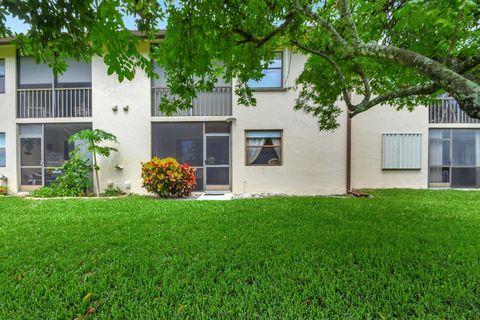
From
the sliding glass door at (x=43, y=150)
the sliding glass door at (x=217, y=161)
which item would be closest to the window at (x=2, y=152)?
the sliding glass door at (x=43, y=150)

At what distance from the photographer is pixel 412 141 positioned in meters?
9.66

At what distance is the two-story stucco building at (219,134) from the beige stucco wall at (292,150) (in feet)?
0.12

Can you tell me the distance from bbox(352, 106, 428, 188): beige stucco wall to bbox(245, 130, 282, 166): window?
10.5ft

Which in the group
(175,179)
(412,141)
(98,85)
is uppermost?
(98,85)

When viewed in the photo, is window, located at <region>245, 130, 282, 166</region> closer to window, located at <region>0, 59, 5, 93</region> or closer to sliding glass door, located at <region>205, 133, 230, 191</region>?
sliding glass door, located at <region>205, 133, 230, 191</region>

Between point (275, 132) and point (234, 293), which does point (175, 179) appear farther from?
point (234, 293)

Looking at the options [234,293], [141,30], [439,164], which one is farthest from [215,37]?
[439,164]

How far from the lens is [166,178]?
327 inches

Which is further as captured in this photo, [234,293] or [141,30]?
[141,30]

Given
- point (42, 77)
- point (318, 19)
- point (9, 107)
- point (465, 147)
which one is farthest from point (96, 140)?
point (465, 147)

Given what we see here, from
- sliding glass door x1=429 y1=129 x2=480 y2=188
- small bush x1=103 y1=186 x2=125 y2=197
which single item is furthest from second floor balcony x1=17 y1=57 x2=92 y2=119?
sliding glass door x1=429 y1=129 x2=480 y2=188

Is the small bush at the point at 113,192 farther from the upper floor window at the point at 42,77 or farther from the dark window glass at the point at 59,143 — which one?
the upper floor window at the point at 42,77

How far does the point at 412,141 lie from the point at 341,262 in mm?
8730

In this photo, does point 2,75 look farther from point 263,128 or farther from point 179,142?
point 263,128
